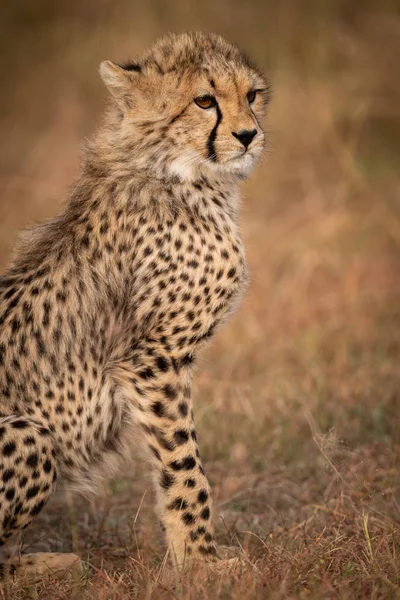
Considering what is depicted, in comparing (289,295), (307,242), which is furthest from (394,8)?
(289,295)

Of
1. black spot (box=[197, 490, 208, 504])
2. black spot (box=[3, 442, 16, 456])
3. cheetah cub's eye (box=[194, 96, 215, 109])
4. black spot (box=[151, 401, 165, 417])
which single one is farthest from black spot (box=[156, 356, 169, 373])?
cheetah cub's eye (box=[194, 96, 215, 109])

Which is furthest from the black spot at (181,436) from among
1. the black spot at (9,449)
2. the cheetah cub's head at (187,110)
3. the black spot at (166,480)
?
the cheetah cub's head at (187,110)

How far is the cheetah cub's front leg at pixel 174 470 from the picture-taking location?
3307 mm

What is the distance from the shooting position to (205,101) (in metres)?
3.45

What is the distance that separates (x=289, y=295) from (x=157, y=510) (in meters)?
2.90

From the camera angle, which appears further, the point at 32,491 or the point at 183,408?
the point at 183,408

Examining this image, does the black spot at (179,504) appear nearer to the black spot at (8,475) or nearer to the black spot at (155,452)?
the black spot at (155,452)

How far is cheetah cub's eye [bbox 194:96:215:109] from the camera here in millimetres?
3447

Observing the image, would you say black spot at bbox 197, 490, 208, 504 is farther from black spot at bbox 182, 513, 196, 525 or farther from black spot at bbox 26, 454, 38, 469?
black spot at bbox 26, 454, 38, 469

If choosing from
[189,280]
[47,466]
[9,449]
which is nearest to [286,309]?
[189,280]

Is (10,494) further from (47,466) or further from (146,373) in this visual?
(146,373)

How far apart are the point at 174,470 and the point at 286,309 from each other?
9.16ft

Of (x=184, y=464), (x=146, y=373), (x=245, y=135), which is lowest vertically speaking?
(x=184, y=464)

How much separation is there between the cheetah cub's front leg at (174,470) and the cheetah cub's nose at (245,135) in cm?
83
